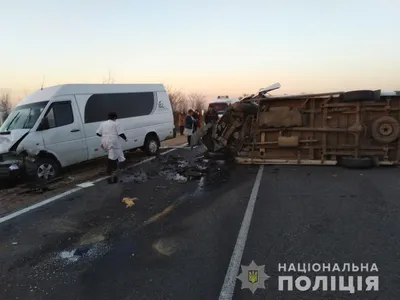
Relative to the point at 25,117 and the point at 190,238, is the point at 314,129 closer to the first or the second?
the point at 190,238

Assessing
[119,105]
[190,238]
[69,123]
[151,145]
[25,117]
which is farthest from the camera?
[151,145]

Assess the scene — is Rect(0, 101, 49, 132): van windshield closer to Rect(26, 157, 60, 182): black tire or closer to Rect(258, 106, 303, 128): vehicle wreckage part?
Rect(26, 157, 60, 182): black tire

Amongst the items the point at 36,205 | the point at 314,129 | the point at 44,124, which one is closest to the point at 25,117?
the point at 44,124

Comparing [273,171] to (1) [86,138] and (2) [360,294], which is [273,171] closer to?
Result: (1) [86,138]

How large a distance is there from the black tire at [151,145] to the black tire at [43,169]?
3456 mm

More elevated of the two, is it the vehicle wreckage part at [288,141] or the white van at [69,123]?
the white van at [69,123]

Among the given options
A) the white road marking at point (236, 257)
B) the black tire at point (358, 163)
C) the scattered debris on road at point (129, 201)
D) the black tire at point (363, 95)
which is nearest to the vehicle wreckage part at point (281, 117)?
the black tire at point (363, 95)

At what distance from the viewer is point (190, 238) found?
14.5 feet

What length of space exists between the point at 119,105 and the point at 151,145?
1.83 meters

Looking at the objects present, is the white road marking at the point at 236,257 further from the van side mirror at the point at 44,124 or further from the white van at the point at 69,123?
the van side mirror at the point at 44,124

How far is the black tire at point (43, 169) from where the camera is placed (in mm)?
7738

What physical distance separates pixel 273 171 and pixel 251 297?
573cm

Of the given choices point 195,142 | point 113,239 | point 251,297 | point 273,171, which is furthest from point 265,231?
point 195,142

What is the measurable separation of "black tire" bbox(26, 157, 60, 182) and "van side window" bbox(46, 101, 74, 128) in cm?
87
